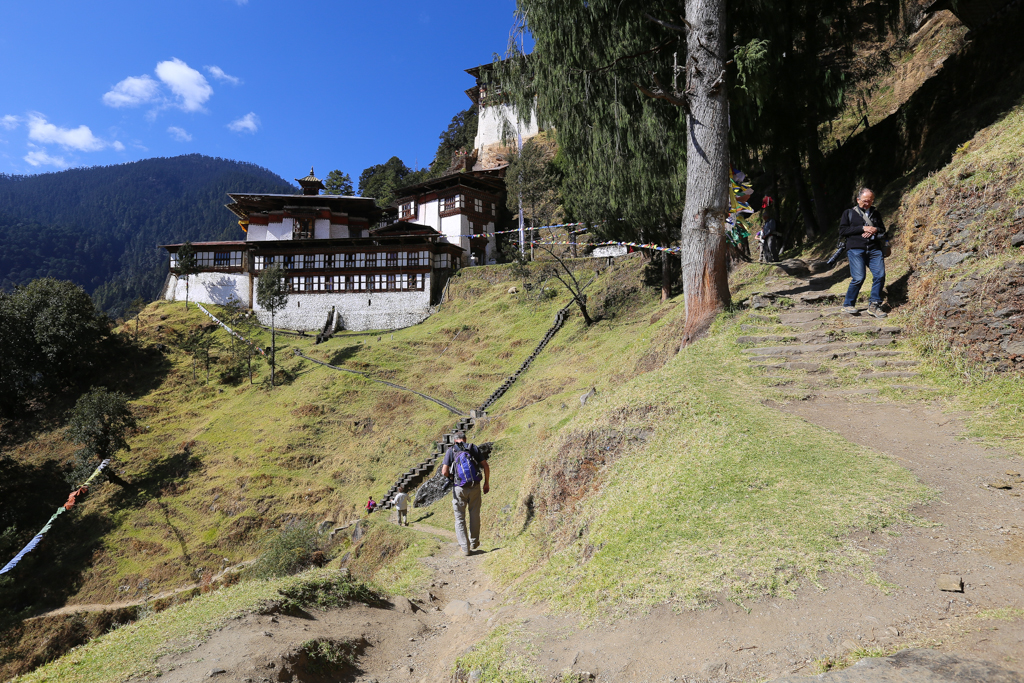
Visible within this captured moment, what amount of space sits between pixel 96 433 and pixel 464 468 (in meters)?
29.9

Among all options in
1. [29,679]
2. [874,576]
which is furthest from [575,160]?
[29,679]

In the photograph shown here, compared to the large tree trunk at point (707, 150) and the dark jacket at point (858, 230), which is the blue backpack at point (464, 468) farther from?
the dark jacket at point (858, 230)

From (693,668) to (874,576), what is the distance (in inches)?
71.4

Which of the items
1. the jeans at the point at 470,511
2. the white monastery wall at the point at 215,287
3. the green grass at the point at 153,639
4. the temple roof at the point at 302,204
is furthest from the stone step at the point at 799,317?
the white monastery wall at the point at 215,287

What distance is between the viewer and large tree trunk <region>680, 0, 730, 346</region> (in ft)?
40.9

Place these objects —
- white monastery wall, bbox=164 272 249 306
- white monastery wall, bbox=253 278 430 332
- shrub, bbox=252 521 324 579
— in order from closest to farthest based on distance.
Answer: shrub, bbox=252 521 324 579 → white monastery wall, bbox=253 278 430 332 → white monastery wall, bbox=164 272 249 306

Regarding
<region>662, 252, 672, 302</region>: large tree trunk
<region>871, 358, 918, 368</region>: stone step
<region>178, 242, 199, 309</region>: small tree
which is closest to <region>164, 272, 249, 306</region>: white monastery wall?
<region>178, 242, 199, 309</region>: small tree

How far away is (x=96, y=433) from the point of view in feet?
98.3

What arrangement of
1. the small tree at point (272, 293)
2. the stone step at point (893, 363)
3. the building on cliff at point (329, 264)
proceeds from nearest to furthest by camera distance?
the stone step at point (893, 363), the small tree at point (272, 293), the building on cliff at point (329, 264)

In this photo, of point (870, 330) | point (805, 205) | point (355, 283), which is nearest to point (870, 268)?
point (870, 330)

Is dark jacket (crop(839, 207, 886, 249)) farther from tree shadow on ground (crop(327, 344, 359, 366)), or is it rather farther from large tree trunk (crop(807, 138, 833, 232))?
tree shadow on ground (crop(327, 344, 359, 366))

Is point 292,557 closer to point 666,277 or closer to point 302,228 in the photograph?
point 666,277

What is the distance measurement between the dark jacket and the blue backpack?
27.5ft

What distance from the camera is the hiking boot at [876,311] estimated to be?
10.7m
